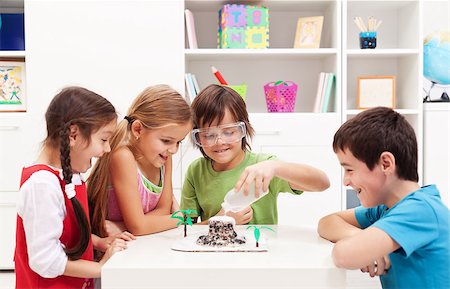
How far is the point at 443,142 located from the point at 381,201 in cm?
204

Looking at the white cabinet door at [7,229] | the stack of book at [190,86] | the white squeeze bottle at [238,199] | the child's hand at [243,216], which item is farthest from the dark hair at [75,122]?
the white cabinet door at [7,229]

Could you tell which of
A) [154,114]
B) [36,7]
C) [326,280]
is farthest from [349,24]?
[326,280]

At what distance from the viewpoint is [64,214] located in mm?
1305

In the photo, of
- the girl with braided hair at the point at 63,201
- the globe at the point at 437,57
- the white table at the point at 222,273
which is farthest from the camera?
the globe at the point at 437,57

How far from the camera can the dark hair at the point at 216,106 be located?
1.74m

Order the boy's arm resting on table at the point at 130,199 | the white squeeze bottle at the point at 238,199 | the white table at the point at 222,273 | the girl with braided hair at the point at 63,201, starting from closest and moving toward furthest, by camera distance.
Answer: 1. the white table at the point at 222,273
2. the girl with braided hair at the point at 63,201
3. the white squeeze bottle at the point at 238,199
4. the boy's arm resting on table at the point at 130,199

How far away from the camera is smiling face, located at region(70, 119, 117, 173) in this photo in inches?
53.0

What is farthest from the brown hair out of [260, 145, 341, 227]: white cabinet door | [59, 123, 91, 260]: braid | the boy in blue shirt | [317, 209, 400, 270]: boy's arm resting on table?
[260, 145, 341, 227]: white cabinet door

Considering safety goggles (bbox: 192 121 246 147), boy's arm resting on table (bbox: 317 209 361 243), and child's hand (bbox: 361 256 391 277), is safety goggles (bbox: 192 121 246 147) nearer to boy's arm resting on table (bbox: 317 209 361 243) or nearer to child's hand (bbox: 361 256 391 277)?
boy's arm resting on table (bbox: 317 209 361 243)

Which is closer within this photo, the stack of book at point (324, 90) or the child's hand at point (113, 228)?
the child's hand at point (113, 228)

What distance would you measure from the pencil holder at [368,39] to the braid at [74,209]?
→ 2.34m

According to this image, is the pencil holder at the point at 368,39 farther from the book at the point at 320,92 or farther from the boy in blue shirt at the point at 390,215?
the boy in blue shirt at the point at 390,215

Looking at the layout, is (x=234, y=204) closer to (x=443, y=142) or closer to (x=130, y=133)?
(x=130, y=133)

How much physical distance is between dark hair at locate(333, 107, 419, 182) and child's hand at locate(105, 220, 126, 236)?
26.1 inches
